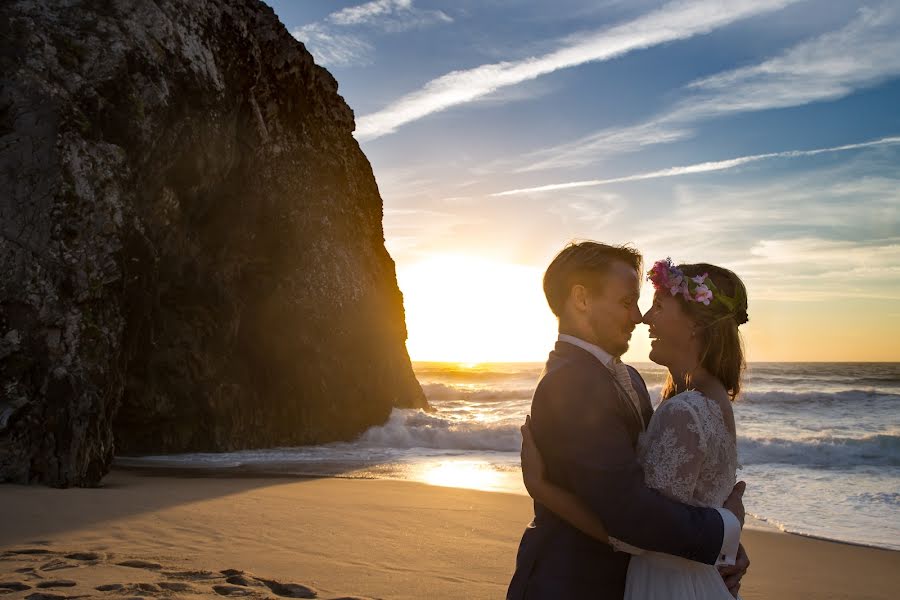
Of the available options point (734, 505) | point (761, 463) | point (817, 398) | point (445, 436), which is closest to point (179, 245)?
point (445, 436)

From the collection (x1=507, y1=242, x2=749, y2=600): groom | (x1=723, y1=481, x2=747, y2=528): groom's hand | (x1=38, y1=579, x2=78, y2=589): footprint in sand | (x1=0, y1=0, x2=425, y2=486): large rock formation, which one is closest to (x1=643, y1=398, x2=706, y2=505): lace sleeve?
(x1=507, y1=242, x2=749, y2=600): groom

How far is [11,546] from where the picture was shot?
19.9 ft

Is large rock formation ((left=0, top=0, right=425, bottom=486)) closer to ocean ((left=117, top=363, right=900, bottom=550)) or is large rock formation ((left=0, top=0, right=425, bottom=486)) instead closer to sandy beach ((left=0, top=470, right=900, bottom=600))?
ocean ((left=117, top=363, right=900, bottom=550))

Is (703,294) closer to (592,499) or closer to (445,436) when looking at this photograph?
(592,499)

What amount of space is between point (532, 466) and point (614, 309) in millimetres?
680

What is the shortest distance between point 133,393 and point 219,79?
595 cm

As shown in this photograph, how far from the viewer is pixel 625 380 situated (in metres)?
2.87

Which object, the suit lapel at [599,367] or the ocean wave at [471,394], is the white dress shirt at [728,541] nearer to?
the suit lapel at [599,367]

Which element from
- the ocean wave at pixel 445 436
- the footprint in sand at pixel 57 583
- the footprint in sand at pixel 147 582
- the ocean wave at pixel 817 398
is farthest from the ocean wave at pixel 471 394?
the footprint in sand at pixel 57 583

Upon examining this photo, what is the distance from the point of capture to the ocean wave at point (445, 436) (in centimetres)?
1769

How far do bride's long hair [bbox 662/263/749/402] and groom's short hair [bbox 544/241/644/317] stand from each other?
12.4 inches

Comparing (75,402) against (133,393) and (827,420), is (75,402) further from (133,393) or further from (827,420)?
(827,420)

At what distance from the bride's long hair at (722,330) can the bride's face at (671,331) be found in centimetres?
3

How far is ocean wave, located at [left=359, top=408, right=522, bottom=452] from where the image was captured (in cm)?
1769
